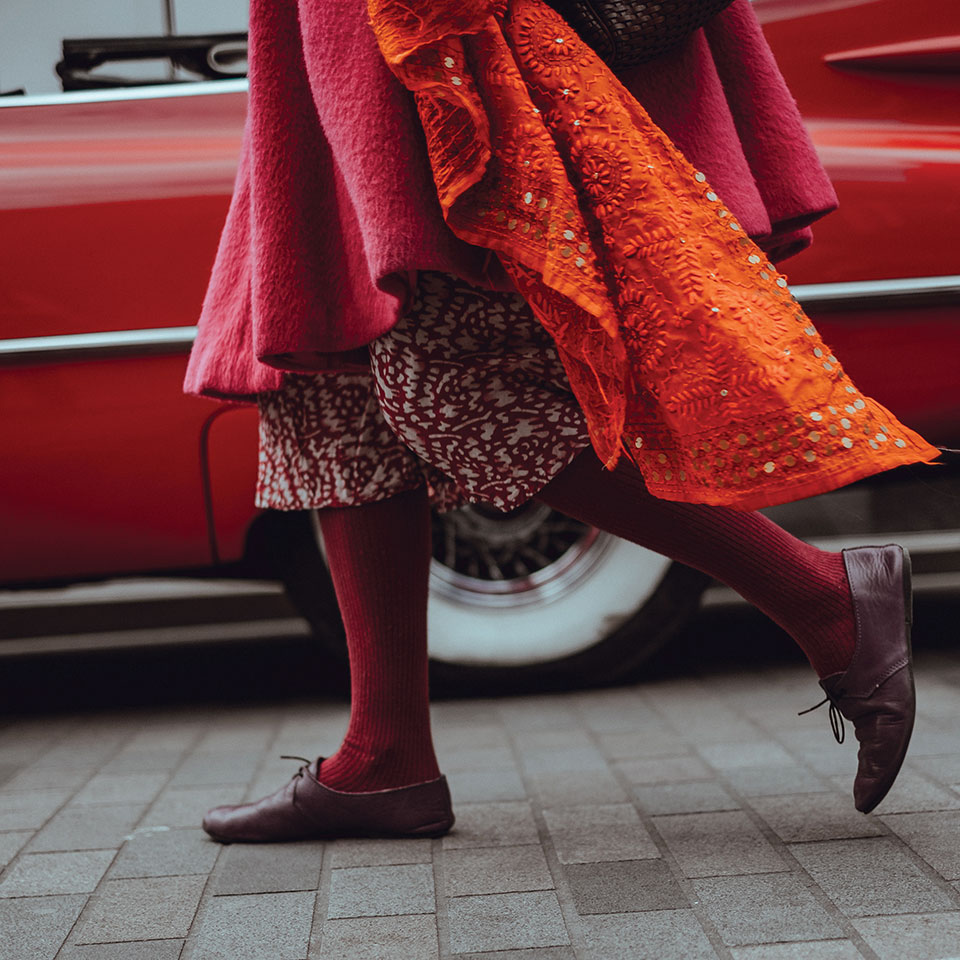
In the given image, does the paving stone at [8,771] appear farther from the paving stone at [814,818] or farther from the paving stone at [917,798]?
the paving stone at [917,798]

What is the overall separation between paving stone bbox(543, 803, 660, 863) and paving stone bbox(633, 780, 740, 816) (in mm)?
43

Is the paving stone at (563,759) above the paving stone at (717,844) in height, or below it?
below

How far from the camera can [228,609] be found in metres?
3.02

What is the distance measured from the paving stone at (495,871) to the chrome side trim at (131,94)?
60.8 inches

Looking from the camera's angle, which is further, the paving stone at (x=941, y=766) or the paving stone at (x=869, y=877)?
the paving stone at (x=941, y=766)

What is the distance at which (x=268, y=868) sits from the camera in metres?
1.52

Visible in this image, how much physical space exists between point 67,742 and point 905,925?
1685 mm

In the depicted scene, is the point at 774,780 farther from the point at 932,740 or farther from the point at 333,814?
the point at 333,814

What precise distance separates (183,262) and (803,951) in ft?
5.28

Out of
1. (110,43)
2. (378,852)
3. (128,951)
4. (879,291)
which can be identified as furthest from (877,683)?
(110,43)

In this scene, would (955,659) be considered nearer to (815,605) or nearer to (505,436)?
(815,605)

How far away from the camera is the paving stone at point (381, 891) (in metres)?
1.35

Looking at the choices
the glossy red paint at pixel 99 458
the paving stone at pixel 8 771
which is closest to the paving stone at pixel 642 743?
the glossy red paint at pixel 99 458

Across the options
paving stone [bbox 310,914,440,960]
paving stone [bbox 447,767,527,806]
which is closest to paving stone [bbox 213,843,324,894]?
paving stone [bbox 310,914,440,960]
